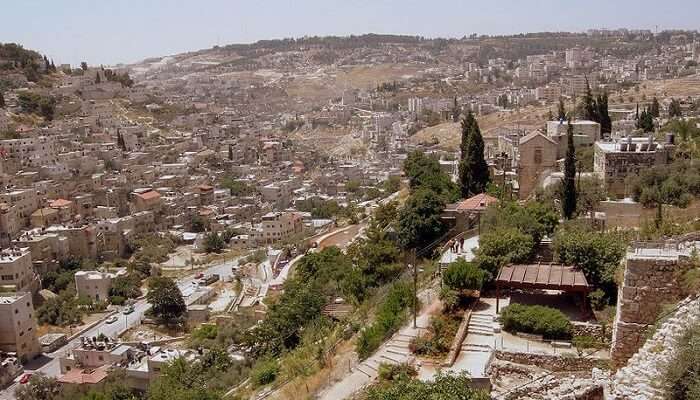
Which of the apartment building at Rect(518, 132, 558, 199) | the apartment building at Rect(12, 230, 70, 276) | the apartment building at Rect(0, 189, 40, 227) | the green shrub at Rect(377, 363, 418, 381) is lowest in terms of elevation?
the apartment building at Rect(12, 230, 70, 276)

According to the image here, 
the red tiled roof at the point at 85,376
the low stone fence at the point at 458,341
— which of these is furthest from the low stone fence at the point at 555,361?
the red tiled roof at the point at 85,376

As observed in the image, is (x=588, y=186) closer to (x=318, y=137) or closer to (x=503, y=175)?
(x=503, y=175)

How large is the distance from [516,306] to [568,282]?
113 cm

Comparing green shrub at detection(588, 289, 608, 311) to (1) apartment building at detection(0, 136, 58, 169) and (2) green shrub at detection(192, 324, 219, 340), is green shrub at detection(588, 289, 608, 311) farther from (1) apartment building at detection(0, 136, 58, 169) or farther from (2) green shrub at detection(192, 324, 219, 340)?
(1) apartment building at detection(0, 136, 58, 169)

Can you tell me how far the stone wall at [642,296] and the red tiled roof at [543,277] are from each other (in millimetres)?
2079

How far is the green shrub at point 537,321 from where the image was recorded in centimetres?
1041

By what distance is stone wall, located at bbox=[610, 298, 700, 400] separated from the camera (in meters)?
6.53

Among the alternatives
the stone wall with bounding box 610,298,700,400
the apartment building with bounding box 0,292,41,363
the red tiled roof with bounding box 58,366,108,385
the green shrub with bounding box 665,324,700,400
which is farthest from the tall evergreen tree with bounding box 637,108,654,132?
the apartment building with bounding box 0,292,41,363

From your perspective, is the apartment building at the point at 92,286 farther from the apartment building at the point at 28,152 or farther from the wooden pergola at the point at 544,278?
the wooden pergola at the point at 544,278

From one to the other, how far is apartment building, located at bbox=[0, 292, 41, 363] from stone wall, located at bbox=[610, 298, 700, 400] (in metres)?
25.1

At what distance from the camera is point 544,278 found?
1167 centimetres

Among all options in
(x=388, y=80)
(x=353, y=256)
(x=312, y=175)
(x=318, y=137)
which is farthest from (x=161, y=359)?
(x=388, y=80)

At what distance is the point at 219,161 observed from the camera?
57781 millimetres

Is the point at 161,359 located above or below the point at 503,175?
below
